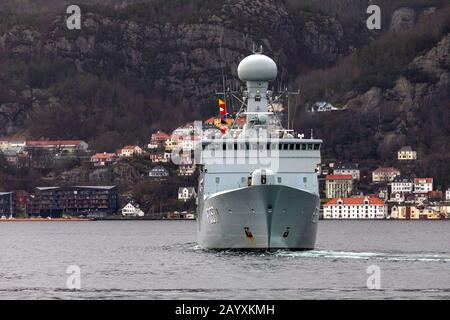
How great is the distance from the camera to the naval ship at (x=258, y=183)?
305 ft

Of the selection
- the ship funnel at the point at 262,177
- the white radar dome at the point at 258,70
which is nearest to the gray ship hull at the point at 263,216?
the ship funnel at the point at 262,177

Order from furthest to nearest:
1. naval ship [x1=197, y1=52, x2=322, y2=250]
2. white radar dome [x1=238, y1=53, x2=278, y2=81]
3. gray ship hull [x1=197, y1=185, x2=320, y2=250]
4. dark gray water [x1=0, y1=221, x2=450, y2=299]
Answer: white radar dome [x1=238, y1=53, x2=278, y2=81], naval ship [x1=197, y1=52, x2=322, y2=250], gray ship hull [x1=197, y1=185, x2=320, y2=250], dark gray water [x1=0, y1=221, x2=450, y2=299]

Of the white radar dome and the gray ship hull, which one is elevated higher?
the white radar dome

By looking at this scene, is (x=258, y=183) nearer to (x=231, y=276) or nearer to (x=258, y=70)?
(x=231, y=276)

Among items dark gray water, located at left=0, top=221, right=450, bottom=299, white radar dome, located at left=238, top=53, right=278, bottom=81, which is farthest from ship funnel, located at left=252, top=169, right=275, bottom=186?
white radar dome, located at left=238, top=53, right=278, bottom=81

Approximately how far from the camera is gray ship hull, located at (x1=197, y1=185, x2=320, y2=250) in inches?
3652

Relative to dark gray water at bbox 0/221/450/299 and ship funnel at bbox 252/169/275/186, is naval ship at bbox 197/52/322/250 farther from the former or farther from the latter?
dark gray water at bbox 0/221/450/299

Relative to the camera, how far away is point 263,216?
305ft

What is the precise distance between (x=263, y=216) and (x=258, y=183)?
2.17 meters

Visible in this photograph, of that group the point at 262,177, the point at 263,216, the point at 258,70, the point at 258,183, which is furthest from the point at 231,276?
the point at 258,70

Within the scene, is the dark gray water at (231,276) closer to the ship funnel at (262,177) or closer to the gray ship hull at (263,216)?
the gray ship hull at (263,216)

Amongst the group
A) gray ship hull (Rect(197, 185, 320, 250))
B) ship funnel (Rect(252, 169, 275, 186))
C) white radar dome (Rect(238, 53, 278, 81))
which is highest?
white radar dome (Rect(238, 53, 278, 81))
